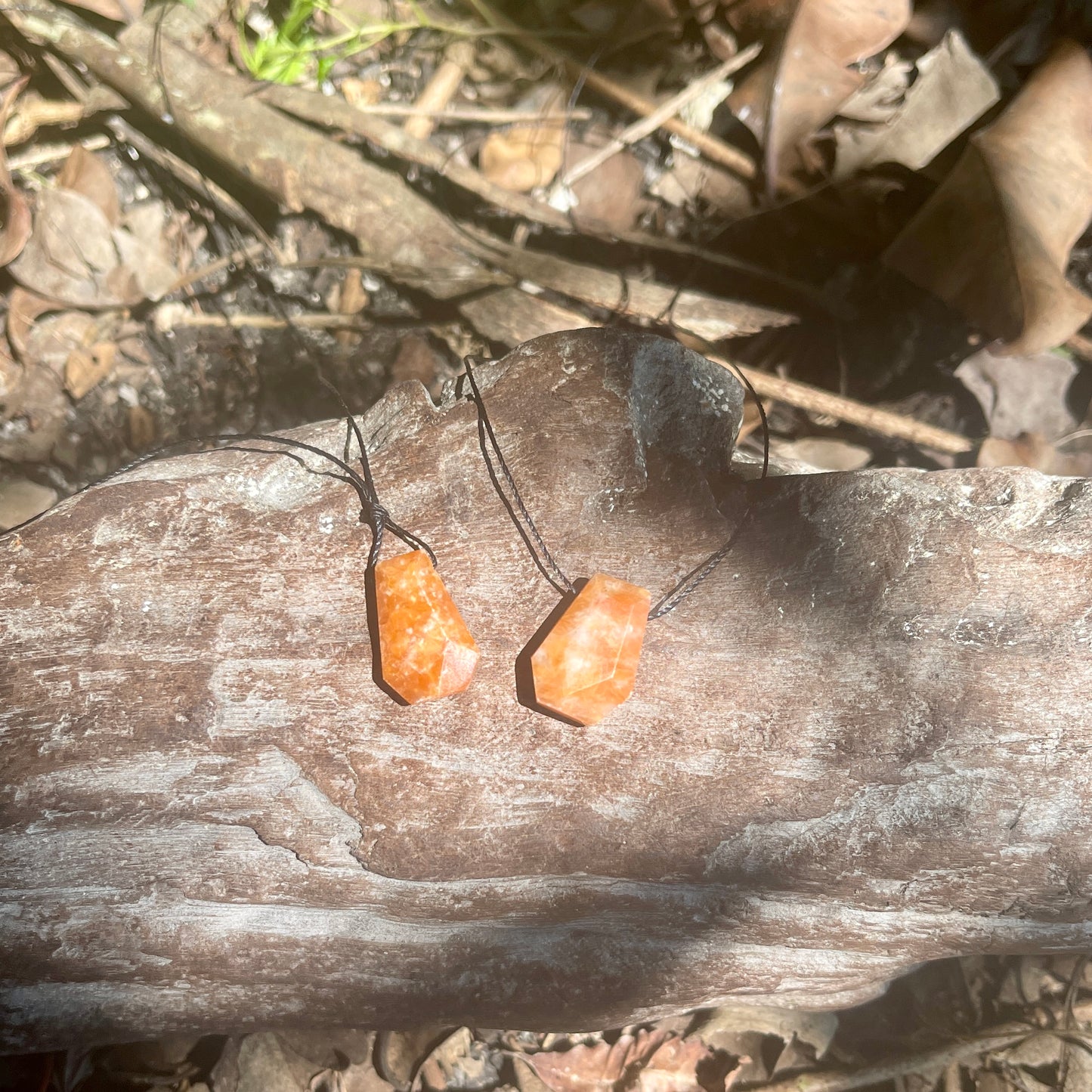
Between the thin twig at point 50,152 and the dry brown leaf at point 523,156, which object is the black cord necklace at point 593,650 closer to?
the dry brown leaf at point 523,156

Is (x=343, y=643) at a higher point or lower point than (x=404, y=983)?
higher

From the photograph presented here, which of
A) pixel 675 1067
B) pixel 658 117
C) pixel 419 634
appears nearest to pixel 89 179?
pixel 658 117

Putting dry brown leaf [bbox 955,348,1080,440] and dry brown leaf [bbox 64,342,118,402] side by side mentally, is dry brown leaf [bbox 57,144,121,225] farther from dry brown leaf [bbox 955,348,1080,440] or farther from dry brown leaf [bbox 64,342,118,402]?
dry brown leaf [bbox 955,348,1080,440]

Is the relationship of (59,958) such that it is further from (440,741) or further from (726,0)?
(726,0)

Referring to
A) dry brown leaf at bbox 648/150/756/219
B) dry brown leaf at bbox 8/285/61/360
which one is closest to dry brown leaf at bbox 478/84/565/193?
dry brown leaf at bbox 648/150/756/219

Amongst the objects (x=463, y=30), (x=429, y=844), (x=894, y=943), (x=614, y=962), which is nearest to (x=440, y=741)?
(x=429, y=844)

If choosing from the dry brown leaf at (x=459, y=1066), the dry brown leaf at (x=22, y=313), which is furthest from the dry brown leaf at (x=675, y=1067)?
the dry brown leaf at (x=22, y=313)
